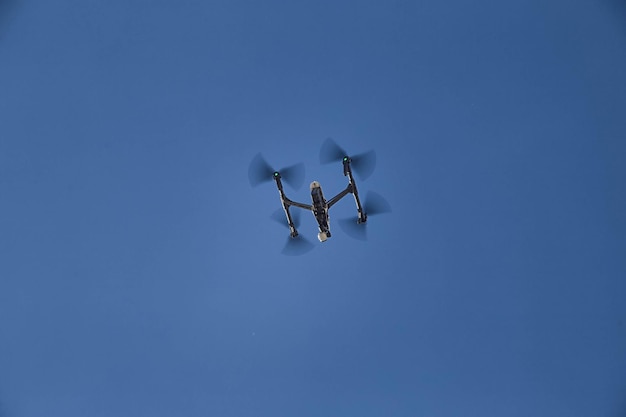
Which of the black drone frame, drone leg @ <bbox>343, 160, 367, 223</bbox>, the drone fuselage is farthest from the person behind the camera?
drone leg @ <bbox>343, 160, 367, 223</bbox>

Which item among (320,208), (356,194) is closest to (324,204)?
(320,208)

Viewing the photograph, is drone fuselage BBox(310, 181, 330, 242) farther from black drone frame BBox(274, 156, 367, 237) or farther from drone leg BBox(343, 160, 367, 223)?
drone leg BBox(343, 160, 367, 223)

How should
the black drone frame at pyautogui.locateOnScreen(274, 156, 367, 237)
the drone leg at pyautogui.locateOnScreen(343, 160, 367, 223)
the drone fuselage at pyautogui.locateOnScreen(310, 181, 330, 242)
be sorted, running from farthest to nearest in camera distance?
the drone leg at pyautogui.locateOnScreen(343, 160, 367, 223), the black drone frame at pyautogui.locateOnScreen(274, 156, 367, 237), the drone fuselage at pyautogui.locateOnScreen(310, 181, 330, 242)

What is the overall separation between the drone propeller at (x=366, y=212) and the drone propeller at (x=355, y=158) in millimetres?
1038

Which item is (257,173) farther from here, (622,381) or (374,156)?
(622,381)

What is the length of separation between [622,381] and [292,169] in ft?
59.3

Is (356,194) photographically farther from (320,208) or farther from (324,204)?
(320,208)

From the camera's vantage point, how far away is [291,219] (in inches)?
773

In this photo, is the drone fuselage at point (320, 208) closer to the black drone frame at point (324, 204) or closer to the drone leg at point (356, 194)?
the black drone frame at point (324, 204)

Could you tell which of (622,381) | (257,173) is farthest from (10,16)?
(622,381)

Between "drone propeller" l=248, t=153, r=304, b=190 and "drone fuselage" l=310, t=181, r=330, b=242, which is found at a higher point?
"drone propeller" l=248, t=153, r=304, b=190

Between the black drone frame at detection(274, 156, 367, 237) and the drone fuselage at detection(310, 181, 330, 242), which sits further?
the black drone frame at detection(274, 156, 367, 237)

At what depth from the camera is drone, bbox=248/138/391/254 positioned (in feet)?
58.6

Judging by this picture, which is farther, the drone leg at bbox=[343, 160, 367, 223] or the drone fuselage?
the drone leg at bbox=[343, 160, 367, 223]
